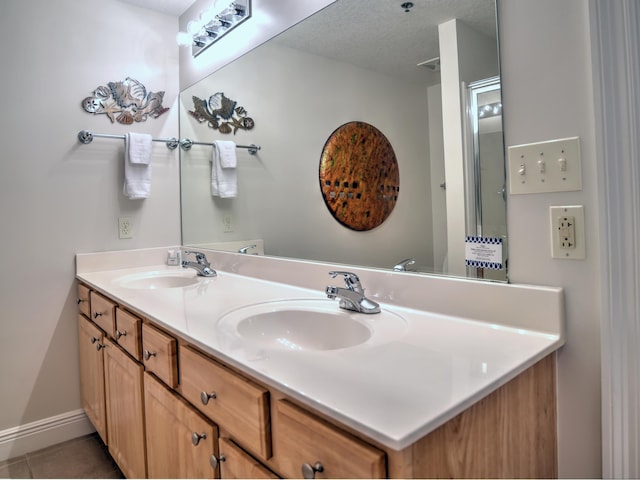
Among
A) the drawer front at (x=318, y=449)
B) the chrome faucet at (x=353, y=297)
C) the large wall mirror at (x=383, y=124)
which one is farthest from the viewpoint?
the chrome faucet at (x=353, y=297)

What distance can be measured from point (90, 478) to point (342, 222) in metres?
1.54

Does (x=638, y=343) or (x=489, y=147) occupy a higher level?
(x=489, y=147)

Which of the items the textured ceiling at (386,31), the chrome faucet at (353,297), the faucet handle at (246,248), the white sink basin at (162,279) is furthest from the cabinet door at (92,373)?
the textured ceiling at (386,31)

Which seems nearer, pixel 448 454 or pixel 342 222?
pixel 448 454

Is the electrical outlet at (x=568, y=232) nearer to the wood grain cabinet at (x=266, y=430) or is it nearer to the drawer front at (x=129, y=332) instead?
the wood grain cabinet at (x=266, y=430)

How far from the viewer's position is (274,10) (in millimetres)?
1704

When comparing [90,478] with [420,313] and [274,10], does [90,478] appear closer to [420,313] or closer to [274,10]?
[420,313]

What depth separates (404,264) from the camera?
123 cm

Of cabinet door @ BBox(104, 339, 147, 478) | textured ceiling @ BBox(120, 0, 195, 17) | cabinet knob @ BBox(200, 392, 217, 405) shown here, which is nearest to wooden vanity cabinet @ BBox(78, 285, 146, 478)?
cabinet door @ BBox(104, 339, 147, 478)

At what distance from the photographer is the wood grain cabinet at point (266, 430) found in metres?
0.61

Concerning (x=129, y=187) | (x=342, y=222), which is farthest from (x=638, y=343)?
(x=129, y=187)

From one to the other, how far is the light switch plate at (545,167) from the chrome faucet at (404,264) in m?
0.35

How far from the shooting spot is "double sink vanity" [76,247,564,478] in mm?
610

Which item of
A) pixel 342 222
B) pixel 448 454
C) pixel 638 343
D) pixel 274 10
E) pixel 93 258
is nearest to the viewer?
pixel 448 454
